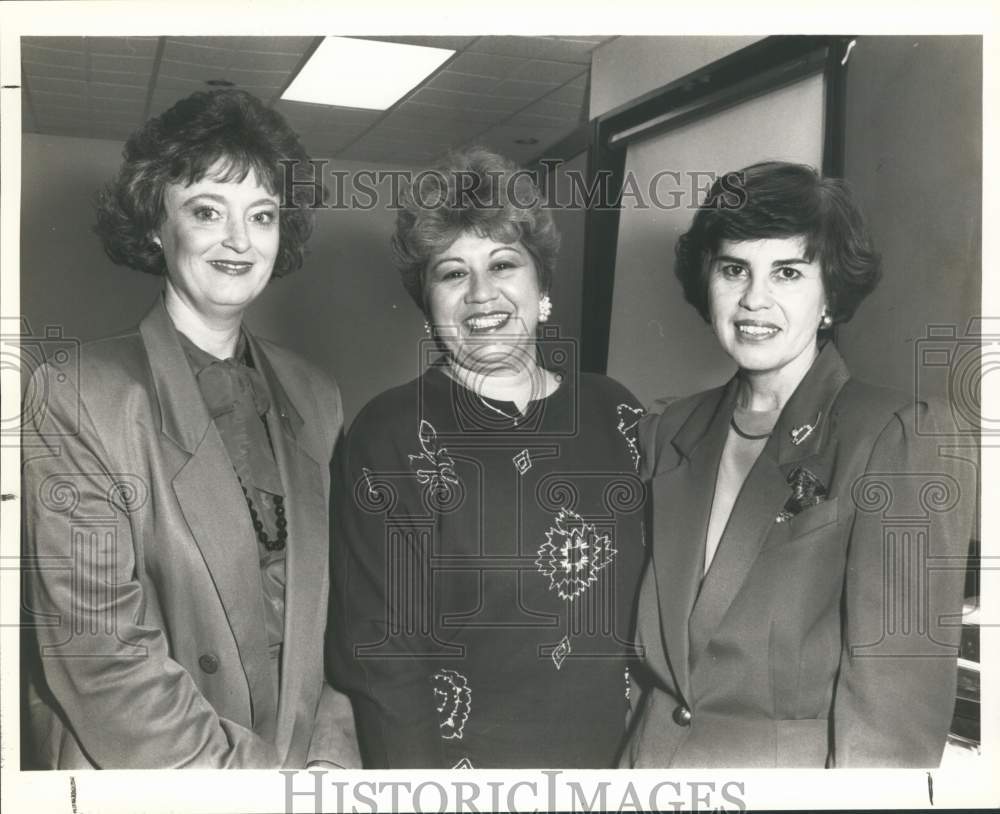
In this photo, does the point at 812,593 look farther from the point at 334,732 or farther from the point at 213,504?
the point at 213,504

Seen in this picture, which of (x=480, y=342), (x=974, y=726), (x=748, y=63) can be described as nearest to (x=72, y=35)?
(x=480, y=342)

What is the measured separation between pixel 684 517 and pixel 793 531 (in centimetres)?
19

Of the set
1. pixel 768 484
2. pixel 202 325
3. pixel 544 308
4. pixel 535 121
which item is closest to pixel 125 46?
pixel 202 325

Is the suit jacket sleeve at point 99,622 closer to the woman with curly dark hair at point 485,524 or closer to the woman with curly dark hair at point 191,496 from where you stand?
the woman with curly dark hair at point 191,496

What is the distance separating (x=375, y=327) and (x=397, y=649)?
578 mm

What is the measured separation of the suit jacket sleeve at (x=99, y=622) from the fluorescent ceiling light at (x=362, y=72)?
0.71 m

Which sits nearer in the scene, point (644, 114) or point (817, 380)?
point (817, 380)

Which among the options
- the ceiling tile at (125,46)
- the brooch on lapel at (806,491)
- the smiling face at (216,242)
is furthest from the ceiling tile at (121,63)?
the brooch on lapel at (806,491)

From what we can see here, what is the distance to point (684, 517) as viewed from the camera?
5.40 ft

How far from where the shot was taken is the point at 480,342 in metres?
1.66

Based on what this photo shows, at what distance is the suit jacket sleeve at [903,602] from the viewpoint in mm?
1594

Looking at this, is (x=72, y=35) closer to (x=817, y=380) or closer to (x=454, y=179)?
(x=454, y=179)

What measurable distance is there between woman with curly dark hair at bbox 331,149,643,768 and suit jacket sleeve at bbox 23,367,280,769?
0.28 m

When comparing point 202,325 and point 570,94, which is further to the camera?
point 570,94
